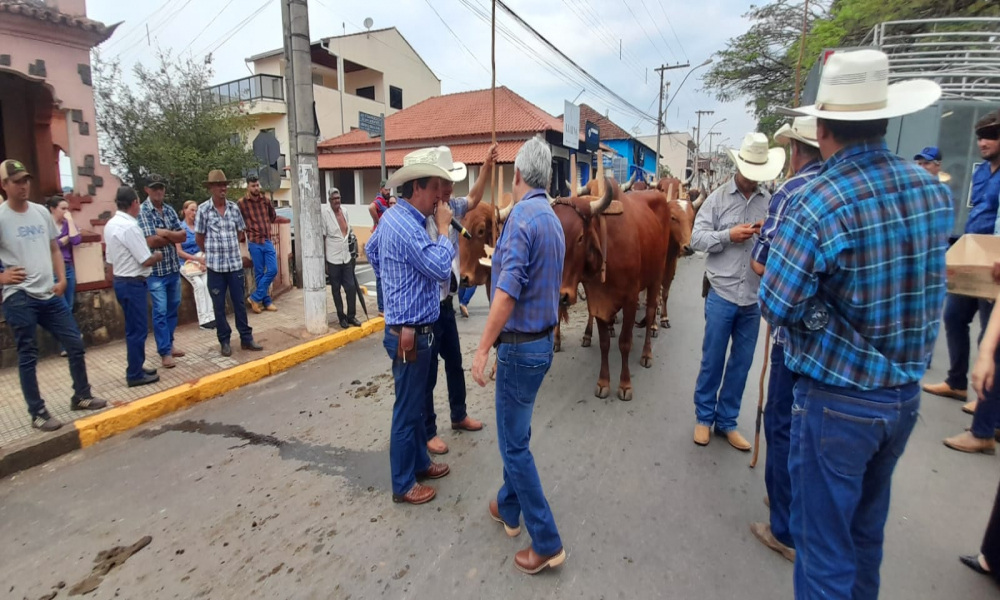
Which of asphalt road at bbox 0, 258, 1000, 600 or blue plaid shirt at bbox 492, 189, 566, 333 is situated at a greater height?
blue plaid shirt at bbox 492, 189, 566, 333

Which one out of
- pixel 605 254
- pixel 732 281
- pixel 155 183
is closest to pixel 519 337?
pixel 732 281

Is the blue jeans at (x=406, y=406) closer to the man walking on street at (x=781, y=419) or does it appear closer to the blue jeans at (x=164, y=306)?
the man walking on street at (x=781, y=419)

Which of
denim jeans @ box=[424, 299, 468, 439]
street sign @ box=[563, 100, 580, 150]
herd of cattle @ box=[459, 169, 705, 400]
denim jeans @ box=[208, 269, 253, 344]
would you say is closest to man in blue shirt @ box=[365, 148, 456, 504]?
denim jeans @ box=[424, 299, 468, 439]

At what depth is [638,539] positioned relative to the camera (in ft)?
9.02

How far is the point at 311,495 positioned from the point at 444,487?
2.72 feet

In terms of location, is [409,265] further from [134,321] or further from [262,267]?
[262,267]

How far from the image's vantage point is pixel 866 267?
5.48 ft

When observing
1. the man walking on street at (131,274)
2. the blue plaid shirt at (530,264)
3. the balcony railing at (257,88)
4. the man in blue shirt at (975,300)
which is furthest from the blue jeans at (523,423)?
the balcony railing at (257,88)

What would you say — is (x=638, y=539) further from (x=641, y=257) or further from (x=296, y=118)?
(x=296, y=118)

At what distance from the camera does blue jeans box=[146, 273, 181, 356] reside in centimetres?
521

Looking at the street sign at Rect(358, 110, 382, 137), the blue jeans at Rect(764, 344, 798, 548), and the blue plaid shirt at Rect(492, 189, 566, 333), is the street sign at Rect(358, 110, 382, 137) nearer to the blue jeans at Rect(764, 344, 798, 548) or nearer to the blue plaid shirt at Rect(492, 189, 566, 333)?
the blue plaid shirt at Rect(492, 189, 566, 333)

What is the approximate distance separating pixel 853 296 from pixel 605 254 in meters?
2.67

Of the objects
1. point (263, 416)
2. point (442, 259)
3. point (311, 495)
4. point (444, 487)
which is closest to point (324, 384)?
point (263, 416)

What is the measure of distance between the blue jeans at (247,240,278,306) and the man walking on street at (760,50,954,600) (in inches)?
292
